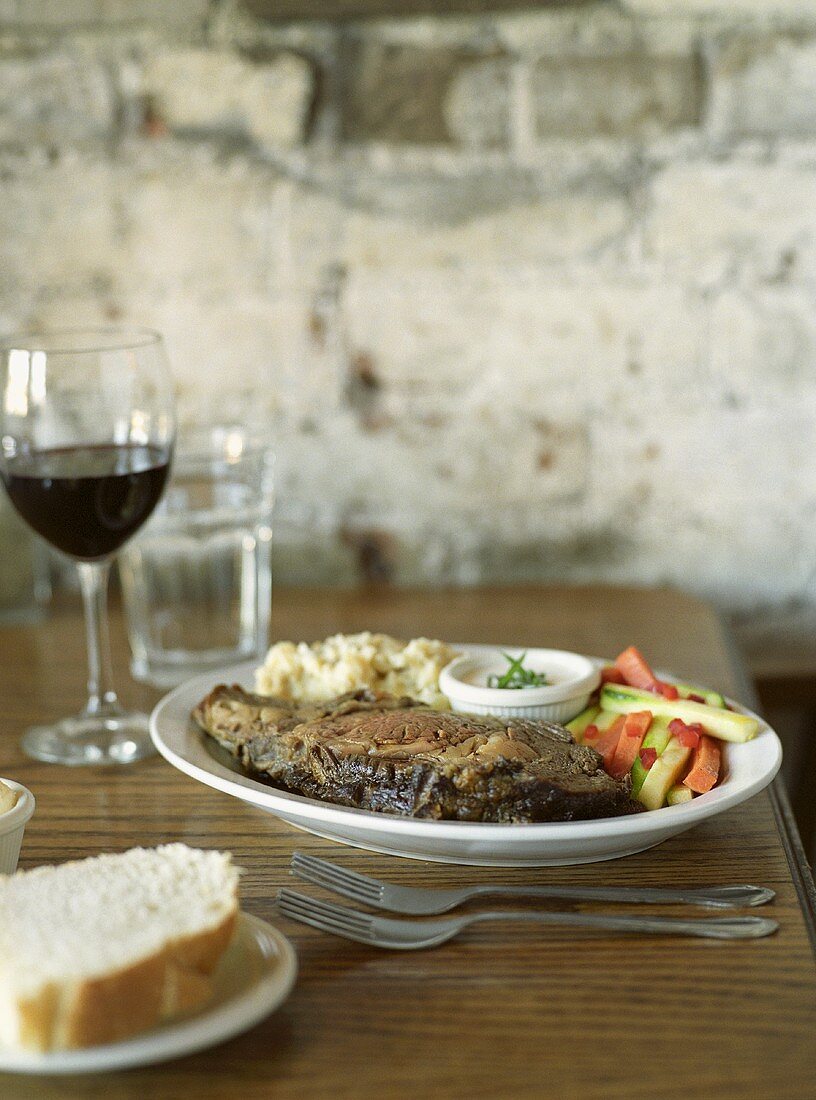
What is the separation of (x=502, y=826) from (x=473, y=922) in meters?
0.07

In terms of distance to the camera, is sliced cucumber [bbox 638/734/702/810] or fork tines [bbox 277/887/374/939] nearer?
fork tines [bbox 277/887/374/939]

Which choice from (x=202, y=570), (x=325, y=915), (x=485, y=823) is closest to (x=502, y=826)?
(x=485, y=823)

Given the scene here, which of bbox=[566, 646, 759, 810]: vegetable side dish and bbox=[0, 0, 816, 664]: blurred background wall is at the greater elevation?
bbox=[0, 0, 816, 664]: blurred background wall

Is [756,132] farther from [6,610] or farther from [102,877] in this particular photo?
[102,877]

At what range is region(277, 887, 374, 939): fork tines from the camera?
784 mm

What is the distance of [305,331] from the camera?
1.98 meters

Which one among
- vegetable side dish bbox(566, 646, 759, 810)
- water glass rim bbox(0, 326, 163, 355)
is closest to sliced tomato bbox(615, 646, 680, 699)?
vegetable side dish bbox(566, 646, 759, 810)

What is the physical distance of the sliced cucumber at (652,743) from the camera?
922mm

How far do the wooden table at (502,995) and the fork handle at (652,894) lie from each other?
0.02m

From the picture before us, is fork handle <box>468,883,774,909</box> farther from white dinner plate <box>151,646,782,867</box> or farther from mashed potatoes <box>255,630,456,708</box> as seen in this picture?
mashed potatoes <box>255,630,456,708</box>

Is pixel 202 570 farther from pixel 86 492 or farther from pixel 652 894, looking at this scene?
pixel 652 894

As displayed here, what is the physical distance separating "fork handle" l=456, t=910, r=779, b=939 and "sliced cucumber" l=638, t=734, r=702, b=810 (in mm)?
120

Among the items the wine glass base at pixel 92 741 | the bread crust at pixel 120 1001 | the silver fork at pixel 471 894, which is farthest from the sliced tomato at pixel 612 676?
the bread crust at pixel 120 1001

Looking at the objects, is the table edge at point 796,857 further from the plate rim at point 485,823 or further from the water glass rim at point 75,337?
the water glass rim at point 75,337
